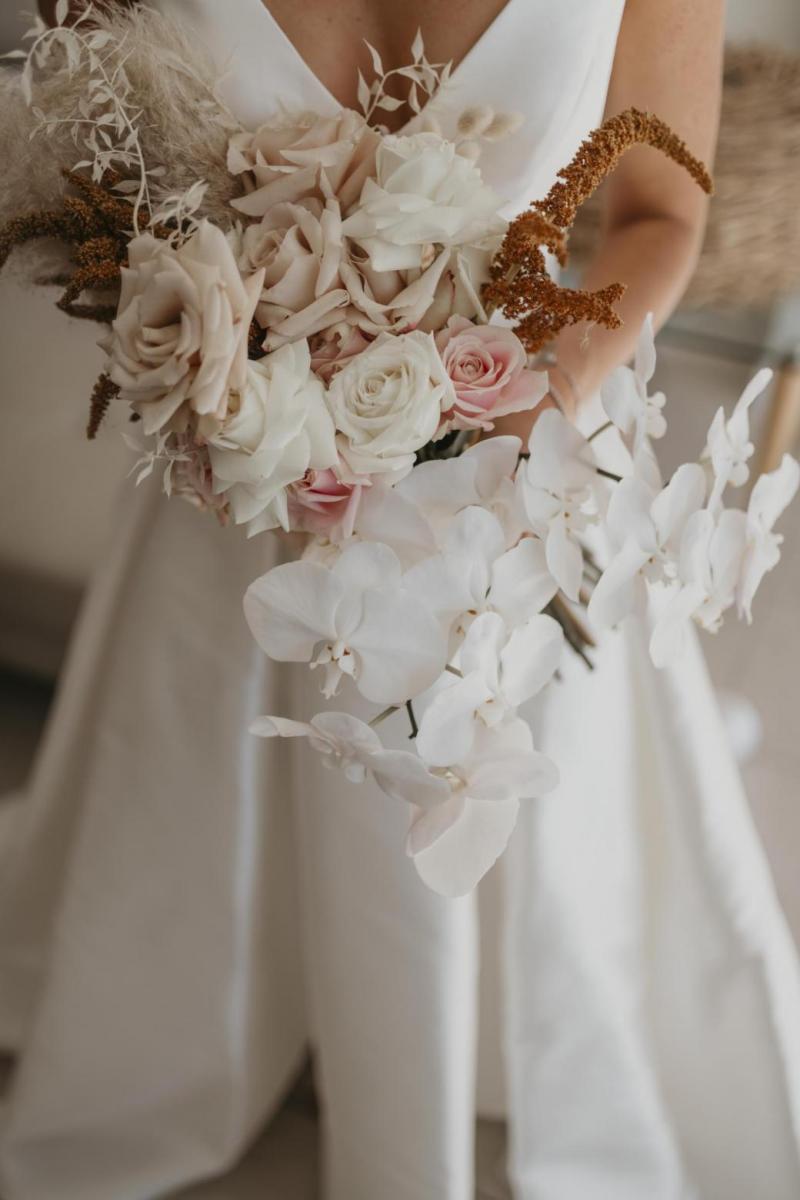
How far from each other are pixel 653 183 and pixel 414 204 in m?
0.49

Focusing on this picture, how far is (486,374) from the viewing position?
0.52 meters

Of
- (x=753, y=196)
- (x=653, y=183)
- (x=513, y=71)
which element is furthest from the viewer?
(x=753, y=196)

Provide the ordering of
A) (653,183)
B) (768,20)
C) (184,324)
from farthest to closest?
(768,20) < (653,183) < (184,324)

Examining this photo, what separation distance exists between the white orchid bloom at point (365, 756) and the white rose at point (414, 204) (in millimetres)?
227

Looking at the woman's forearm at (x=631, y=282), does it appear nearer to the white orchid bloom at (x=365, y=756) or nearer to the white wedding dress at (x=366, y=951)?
the white wedding dress at (x=366, y=951)

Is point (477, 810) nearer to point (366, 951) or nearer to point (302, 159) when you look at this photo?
point (302, 159)

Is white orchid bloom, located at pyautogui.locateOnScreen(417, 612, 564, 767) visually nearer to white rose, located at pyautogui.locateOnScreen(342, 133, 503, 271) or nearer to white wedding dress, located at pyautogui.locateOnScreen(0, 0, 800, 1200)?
white rose, located at pyautogui.locateOnScreen(342, 133, 503, 271)

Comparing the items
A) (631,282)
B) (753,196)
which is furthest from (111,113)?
(753,196)

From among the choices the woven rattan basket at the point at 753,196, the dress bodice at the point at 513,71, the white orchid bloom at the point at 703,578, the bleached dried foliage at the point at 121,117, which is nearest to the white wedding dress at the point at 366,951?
the dress bodice at the point at 513,71

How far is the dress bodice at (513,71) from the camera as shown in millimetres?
691

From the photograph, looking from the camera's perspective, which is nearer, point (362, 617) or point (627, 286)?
point (362, 617)

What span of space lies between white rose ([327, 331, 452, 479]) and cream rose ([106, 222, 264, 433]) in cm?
5

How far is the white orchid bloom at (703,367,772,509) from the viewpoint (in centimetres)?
58

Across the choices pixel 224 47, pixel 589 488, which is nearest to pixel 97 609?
pixel 224 47
